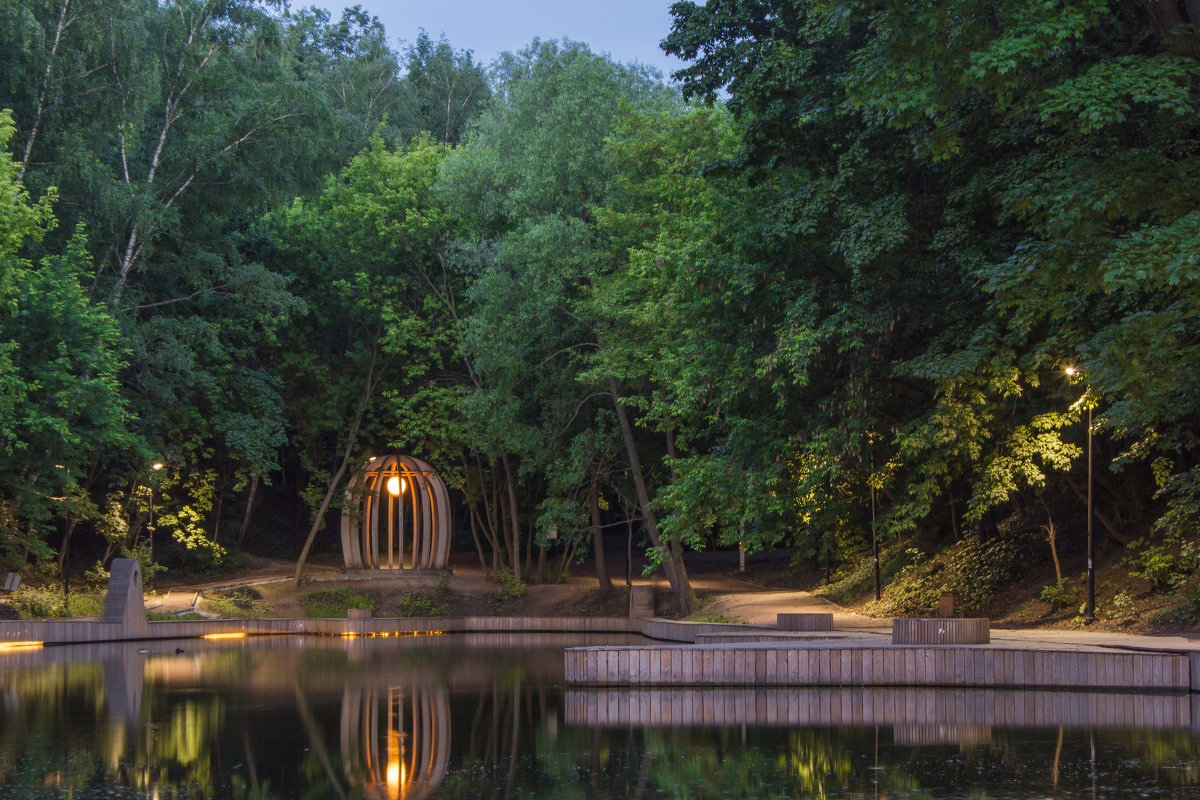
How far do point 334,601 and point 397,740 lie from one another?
21.9 metres

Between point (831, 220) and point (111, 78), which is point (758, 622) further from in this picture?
point (111, 78)

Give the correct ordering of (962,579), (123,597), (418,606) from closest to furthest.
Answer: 1. (123,597)
2. (962,579)
3. (418,606)

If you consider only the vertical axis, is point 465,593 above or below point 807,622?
below

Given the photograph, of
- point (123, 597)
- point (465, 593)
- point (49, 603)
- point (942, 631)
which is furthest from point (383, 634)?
point (942, 631)

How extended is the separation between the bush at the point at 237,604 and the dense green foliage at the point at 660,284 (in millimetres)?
3413

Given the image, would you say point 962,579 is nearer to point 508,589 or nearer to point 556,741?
point 508,589

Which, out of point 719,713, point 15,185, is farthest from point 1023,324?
point 15,185

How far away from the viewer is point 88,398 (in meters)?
25.3

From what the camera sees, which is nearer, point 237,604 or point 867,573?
point 867,573

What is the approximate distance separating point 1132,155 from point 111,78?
22778 millimetres

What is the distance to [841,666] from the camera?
13.8m

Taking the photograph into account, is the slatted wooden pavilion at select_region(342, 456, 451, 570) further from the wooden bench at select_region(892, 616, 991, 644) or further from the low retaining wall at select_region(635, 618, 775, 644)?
the wooden bench at select_region(892, 616, 991, 644)

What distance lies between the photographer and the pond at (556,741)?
769cm

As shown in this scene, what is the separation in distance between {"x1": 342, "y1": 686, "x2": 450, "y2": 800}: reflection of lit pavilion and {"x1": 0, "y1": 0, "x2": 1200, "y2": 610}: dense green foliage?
7972 mm
